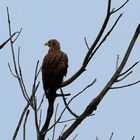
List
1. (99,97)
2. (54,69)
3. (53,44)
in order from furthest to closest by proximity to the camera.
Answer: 1. (53,44)
2. (54,69)
3. (99,97)

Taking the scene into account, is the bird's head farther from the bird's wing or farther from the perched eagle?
the bird's wing

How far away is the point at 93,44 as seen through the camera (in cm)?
337

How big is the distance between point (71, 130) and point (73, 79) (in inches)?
21.8

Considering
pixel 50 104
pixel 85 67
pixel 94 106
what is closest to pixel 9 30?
pixel 85 67

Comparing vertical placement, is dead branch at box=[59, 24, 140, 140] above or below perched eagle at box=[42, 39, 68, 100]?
below

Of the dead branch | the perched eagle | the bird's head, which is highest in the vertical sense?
the bird's head

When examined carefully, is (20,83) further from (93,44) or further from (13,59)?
(93,44)

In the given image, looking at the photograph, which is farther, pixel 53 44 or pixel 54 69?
pixel 53 44

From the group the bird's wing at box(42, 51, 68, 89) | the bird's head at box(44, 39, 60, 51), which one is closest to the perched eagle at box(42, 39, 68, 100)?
the bird's wing at box(42, 51, 68, 89)

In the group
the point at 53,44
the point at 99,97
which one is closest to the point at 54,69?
the point at 53,44

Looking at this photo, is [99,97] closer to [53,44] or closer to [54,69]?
[54,69]

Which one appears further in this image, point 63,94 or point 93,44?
point 63,94

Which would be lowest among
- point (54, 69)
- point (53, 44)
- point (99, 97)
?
point (99, 97)

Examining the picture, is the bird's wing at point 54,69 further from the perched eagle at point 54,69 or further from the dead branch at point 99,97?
the dead branch at point 99,97
